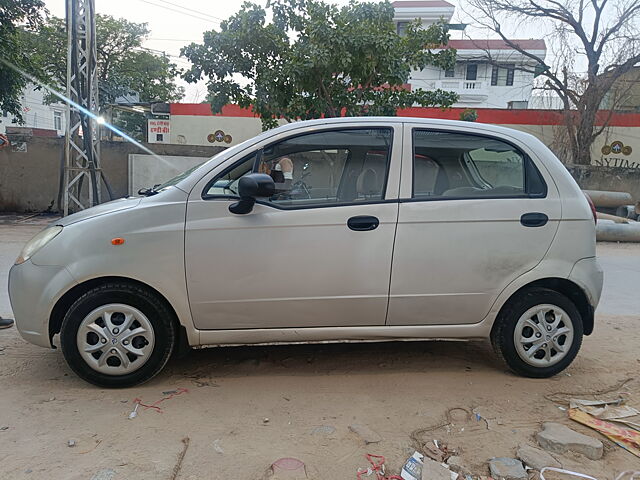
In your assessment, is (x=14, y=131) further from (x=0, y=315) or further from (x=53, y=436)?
(x=53, y=436)

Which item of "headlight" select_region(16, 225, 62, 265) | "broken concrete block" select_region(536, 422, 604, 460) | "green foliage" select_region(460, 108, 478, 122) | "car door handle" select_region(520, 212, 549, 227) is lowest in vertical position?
"broken concrete block" select_region(536, 422, 604, 460)

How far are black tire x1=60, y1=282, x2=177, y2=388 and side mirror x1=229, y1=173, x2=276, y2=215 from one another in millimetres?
802

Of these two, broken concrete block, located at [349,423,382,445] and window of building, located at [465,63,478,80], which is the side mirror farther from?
window of building, located at [465,63,478,80]

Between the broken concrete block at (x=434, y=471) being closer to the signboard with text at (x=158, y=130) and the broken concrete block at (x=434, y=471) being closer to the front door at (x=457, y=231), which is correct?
the front door at (x=457, y=231)

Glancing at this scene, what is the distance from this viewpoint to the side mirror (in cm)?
301

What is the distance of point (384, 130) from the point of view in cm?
338

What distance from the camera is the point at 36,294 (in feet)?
10.1

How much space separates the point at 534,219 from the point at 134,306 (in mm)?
2757

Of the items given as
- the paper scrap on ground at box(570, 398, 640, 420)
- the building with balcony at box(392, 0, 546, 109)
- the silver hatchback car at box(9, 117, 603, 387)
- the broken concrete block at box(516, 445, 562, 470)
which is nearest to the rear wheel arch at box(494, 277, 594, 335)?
the silver hatchback car at box(9, 117, 603, 387)

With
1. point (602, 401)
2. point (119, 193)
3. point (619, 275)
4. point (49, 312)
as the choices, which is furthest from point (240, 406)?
point (119, 193)

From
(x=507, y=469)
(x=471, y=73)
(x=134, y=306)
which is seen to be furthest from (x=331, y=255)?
(x=471, y=73)

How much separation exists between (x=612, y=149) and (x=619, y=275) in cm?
1401

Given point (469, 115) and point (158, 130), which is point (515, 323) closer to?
point (469, 115)

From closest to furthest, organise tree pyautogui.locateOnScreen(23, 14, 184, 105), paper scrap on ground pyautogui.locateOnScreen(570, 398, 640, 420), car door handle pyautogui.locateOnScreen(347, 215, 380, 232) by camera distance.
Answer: paper scrap on ground pyautogui.locateOnScreen(570, 398, 640, 420), car door handle pyautogui.locateOnScreen(347, 215, 380, 232), tree pyautogui.locateOnScreen(23, 14, 184, 105)
